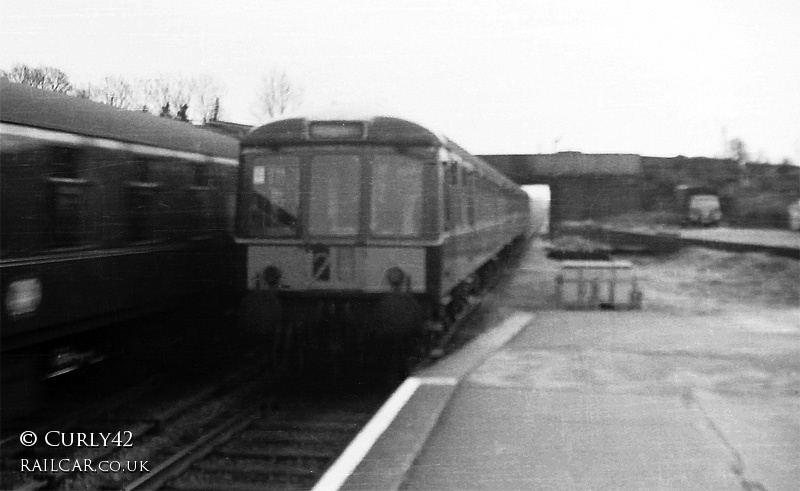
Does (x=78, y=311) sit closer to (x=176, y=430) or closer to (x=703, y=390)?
(x=176, y=430)

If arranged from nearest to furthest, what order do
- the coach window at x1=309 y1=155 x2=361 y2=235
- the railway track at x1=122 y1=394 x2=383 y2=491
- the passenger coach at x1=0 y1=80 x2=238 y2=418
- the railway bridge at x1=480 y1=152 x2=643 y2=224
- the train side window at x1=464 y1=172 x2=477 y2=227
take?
1. the railway track at x1=122 y1=394 x2=383 y2=491
2. the passenger coach at x1=0 y1=80 x2=238 y2=418
3. the coach window at x1=309 y1=155 x2=361 y2=235
4. the train side window at x1=464 y1=172 x2=477 y2=227
5. the railway bridge at x1=480 y1=152 x2=643 y2=224

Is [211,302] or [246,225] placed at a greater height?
[246,225]

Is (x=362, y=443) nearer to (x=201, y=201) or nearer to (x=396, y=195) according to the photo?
(x=396, y=195)

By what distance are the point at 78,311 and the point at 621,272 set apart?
9599 millimetres

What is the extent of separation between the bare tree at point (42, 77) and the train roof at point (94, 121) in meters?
0.07

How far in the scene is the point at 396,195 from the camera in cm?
889

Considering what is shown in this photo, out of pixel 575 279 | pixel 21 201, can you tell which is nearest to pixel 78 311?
pixel 21 201

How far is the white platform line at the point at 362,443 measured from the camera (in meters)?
4.39

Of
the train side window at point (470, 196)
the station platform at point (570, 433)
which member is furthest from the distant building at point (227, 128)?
the station platform at point (570, 433)

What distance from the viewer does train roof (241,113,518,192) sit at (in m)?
8.78

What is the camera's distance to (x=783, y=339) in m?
9.62

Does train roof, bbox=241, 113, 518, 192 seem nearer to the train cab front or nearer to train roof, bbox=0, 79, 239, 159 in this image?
the train cab front

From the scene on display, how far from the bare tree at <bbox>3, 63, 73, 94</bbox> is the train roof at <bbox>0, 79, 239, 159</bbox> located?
0.24 ft

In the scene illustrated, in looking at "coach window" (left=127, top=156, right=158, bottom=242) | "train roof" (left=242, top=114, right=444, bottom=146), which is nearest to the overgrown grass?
"train roof" (left=242, top=114, right=444, bottom=146)
